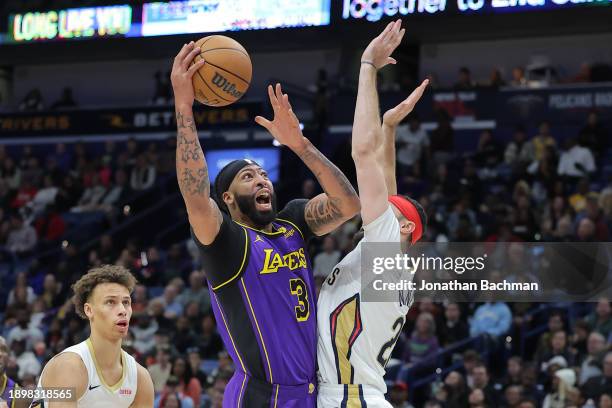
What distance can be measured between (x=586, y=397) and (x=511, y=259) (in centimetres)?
191

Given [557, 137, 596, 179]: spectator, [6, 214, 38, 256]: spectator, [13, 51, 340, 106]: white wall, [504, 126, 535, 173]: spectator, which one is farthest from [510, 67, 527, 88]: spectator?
[6, 214, 38, 256]: spectator

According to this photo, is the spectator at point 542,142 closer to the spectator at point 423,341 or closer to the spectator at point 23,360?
the spectator at point 423,341

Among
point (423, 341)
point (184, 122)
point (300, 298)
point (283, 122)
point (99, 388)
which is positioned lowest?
point (99, 388)

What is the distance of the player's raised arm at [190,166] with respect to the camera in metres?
4.86

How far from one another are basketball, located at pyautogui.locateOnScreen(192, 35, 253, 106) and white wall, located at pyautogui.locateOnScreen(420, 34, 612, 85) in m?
13.6

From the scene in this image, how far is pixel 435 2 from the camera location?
14.3 m

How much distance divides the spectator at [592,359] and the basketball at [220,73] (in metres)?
6.18

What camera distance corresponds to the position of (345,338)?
5.03m

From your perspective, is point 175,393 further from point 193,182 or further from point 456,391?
point 193,182

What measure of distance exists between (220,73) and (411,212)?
122 centimetres

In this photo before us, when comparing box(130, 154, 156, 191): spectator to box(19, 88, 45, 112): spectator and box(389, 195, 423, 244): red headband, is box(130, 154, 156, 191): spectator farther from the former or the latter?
box(389, 195, 423, 244): red headband

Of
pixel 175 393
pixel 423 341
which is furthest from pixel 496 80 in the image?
pixel 175 393

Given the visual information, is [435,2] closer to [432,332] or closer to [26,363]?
[432,332]

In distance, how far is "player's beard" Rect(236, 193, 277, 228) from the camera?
5.23 m
